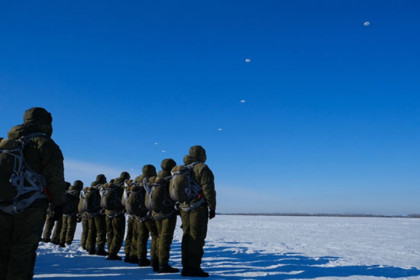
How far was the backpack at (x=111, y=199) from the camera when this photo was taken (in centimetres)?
901

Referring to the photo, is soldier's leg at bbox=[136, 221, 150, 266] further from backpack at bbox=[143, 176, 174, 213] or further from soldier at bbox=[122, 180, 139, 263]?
backpack at bbox=[143, 176, 174, 213]

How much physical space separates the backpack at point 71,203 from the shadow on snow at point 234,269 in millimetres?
2875

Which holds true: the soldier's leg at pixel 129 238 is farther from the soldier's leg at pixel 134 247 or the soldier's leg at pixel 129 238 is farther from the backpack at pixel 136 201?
the backpack at pixel 136 201

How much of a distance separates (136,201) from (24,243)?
3951 millimetres

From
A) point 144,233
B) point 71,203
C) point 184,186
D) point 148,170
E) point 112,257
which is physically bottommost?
point 112,257

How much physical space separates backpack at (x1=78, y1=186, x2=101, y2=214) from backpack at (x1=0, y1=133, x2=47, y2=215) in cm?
608

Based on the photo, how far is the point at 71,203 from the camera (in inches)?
470

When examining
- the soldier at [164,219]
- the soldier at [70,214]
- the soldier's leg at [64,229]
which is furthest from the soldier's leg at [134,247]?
the soldier's leg at [64,229]

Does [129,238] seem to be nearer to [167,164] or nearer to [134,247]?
[134,247]

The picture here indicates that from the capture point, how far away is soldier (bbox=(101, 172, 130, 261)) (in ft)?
28.3

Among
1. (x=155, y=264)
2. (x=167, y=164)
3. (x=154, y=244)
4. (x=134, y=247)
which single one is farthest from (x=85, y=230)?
(x=167, y=164)

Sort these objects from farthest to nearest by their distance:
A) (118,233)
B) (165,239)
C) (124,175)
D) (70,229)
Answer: (70,229)
(124,175)
(118,233)
(165,239)

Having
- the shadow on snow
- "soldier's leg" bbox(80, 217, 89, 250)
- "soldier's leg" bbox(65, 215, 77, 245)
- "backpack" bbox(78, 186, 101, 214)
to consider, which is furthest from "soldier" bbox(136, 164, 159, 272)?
"soldier's leg" bbox(65, 215, 77, 245)

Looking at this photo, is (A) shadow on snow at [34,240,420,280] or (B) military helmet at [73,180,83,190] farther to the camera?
(B) military helmet at [73,180,83,190]
